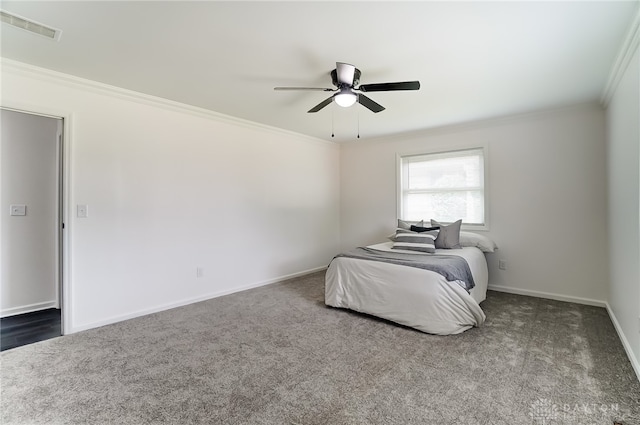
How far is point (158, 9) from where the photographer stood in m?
1.86

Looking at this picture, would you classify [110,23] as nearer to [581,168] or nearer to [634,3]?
[634,3]

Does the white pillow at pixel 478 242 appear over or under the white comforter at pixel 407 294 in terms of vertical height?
over

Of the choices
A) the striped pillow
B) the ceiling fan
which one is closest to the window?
the striped pillow

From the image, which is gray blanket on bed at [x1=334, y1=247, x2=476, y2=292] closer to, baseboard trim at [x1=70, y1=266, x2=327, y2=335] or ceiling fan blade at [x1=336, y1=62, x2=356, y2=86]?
baseboard trim at [x1=70, y1=266, x2=327, y2=335]

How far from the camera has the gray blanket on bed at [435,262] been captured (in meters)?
2.89

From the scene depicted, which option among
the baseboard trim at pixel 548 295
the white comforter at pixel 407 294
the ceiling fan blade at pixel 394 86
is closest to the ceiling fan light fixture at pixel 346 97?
the ceiling fan blade at pixel 394 86

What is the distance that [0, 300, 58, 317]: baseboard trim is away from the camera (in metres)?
3.40

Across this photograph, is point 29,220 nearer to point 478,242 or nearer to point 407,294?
point 407,294

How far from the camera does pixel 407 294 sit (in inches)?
115

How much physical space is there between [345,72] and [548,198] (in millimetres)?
3175

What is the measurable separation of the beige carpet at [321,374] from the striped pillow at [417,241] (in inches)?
38.7

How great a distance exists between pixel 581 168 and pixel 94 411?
16.6ft

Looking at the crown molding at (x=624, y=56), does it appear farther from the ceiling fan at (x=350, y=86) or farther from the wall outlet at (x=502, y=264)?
the wall outlet at (x=502, y=264)

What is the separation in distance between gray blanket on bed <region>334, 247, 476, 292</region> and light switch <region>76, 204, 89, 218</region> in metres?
2.69
